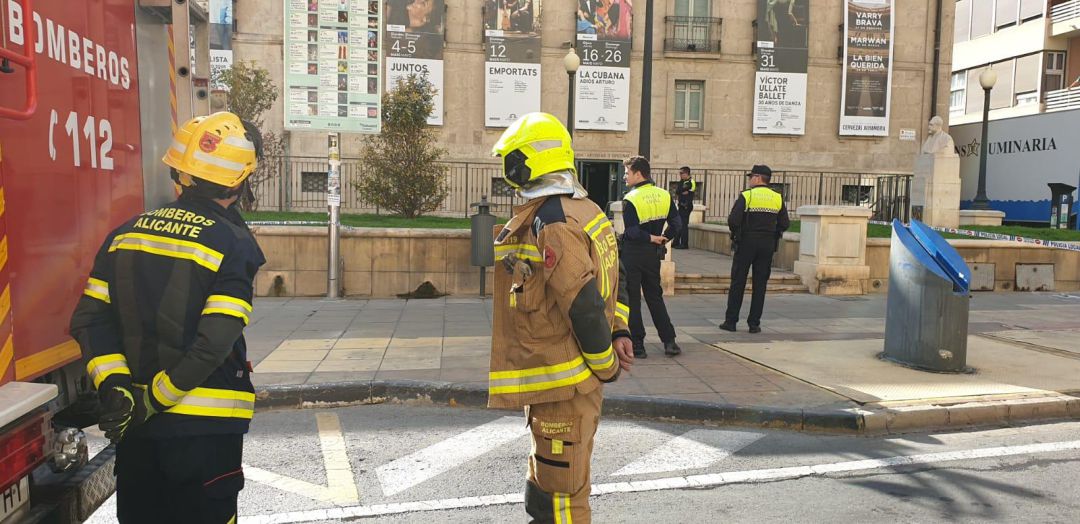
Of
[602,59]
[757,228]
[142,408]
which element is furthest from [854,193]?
[142,408]

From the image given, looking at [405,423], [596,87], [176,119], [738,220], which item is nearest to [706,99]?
[596,87]

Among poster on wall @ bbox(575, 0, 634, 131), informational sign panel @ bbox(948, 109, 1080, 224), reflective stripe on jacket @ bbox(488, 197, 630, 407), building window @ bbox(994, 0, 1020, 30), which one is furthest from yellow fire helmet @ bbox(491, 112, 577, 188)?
building window @ bbox(994, 0, 1020, 30)

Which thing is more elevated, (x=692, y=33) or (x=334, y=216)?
(x=692, y=33)

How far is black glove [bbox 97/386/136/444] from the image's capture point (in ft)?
7.30

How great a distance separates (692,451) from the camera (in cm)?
496

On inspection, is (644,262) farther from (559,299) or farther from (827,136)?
(827,136)

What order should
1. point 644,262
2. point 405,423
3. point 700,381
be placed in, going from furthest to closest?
1. point 644,262
2. point 700,381
3. point 405,423

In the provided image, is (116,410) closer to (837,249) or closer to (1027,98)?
(837,249)

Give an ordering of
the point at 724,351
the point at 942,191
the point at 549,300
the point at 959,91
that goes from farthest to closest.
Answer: the point at 959,91 → the point at 942,191 → the point at 724,351 → the point at 549,300

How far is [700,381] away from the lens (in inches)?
254

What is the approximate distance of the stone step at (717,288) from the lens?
12.3 metres

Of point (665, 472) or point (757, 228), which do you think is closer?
point (665, 472)

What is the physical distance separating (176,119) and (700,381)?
464 centimetres

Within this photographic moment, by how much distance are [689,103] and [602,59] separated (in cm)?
349
